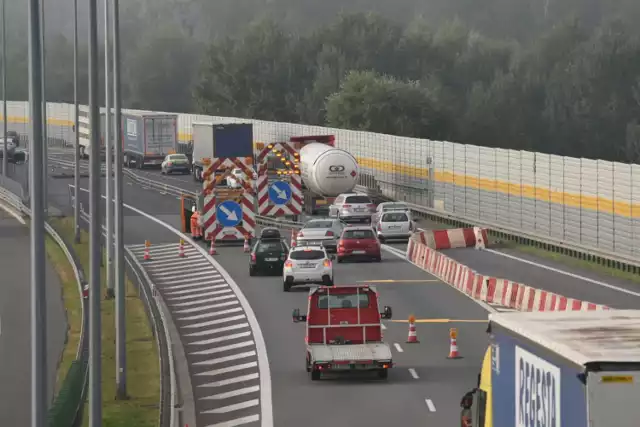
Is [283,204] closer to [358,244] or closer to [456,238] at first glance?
[456,238]

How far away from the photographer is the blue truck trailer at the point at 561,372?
11539 mm

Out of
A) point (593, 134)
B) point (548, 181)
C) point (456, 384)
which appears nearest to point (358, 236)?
point (548, 181)

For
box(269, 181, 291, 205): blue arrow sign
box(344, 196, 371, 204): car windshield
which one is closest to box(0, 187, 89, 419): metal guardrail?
box(269, 181, 291, 205): blue arrow sign

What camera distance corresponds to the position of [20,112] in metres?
136

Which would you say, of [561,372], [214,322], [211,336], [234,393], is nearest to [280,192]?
[214,322]

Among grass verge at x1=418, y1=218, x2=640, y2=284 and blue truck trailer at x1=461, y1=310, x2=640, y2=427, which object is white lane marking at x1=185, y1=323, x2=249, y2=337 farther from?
blue truck trailer at x1=461, y1=310, x2=640, y2=427

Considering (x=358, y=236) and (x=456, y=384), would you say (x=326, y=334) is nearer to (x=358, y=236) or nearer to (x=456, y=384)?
(x=456, y=384)

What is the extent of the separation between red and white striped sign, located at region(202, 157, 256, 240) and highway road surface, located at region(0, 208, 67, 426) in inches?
220

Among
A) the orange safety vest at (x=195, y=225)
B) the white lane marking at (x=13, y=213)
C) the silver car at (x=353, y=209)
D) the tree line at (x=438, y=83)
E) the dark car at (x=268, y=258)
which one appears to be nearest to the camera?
the dark car at (x=268, y=258)

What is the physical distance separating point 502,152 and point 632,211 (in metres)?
13.8

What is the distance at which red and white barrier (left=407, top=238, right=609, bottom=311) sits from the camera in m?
35.3

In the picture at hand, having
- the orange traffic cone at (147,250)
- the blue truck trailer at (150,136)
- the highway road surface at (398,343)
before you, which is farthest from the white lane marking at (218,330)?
the blue truck trailer at (150,136)

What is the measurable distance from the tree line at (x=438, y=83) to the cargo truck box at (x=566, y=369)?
93958mm

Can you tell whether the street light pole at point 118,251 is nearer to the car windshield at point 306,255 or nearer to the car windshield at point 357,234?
the car windshield at point 306,255
